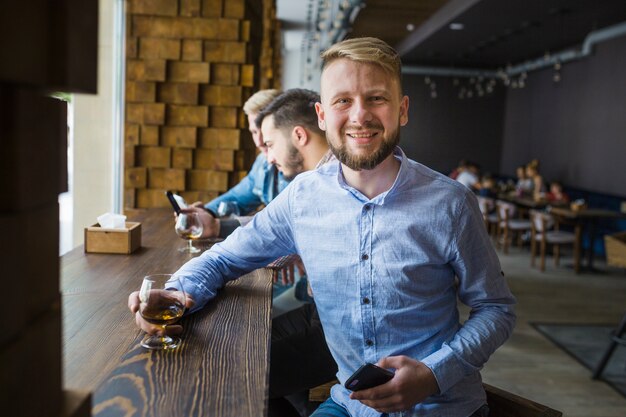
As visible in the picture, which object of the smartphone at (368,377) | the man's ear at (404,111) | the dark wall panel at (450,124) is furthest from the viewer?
the dark wall panel at (450,124)

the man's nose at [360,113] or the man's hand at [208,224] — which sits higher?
the man's nose at [360,113]

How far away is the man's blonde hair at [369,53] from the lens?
1778mm

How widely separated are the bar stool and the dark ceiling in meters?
5.92

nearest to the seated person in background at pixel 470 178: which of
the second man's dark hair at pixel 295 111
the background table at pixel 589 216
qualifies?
the background table at pixel 589 216

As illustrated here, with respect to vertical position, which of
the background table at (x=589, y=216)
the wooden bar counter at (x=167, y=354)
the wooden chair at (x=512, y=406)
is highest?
the wooden bar counter at (x=167, y=354)

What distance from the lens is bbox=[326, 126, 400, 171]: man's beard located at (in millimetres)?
Answer: 1791

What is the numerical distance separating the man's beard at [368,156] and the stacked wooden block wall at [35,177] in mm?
1166

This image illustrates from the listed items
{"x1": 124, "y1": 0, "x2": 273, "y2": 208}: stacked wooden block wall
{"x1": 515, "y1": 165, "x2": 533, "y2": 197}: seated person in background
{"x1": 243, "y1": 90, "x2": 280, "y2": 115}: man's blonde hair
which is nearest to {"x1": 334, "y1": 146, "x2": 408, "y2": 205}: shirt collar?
{"x1": 243, "y1": 90, "x2": 280, "y2": 115}: man's blonde hair

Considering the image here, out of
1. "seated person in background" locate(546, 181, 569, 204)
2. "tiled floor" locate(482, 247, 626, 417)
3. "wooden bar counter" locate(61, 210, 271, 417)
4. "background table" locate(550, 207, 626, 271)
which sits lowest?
"tiled floor" locate(482, 247, 626, 417)

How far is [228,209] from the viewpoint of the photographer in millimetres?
3465

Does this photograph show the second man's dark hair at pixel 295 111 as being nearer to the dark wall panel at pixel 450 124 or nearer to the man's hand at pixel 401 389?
the man's hand at pixel 401 389

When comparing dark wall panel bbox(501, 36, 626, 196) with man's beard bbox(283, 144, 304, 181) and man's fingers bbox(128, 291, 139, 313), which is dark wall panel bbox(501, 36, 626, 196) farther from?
man's fingers bbox(128, 291, 139, 313)

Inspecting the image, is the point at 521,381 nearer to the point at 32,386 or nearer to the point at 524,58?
the point at 32,386

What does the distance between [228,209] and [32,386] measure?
111 inches
